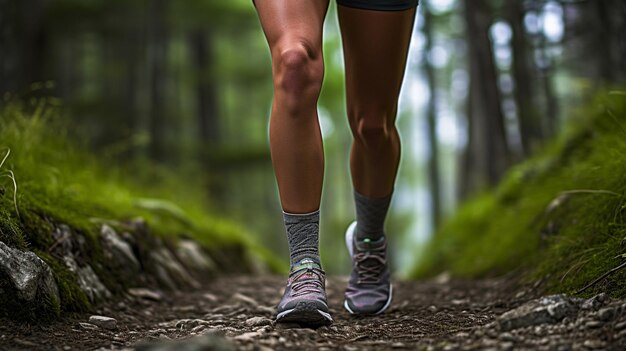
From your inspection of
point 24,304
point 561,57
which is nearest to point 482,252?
point 24,304

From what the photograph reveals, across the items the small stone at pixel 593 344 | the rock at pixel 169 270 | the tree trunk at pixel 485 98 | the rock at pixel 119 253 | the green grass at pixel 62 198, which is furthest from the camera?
the tree trunk at pixel 485 98

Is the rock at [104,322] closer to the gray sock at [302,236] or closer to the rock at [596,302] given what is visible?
the gray sock at [302,236]

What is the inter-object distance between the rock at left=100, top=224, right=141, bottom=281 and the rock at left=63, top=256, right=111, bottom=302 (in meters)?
0.25

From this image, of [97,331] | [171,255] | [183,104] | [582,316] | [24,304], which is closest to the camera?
[582,316]

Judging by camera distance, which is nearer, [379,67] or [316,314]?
[316,314]

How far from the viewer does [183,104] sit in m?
19.0

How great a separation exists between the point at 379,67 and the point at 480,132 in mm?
5372

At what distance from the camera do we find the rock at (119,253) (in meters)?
3.22

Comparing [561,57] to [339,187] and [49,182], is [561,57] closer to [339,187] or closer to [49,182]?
[49,182]

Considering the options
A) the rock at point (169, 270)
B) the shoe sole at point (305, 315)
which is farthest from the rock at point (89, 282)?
the shoe sole at point (305, 315)

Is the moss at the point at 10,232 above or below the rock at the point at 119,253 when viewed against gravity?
above

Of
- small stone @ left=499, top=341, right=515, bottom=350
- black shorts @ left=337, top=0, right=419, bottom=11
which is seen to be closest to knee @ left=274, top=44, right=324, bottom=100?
black shorts @ left=337, top=0, right=419, bottom=11

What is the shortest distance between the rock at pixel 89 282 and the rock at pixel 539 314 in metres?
1.72

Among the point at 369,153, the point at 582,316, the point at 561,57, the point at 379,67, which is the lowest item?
the point at 582,316
